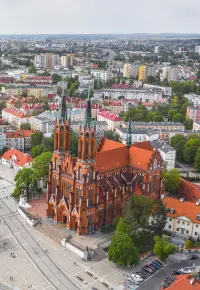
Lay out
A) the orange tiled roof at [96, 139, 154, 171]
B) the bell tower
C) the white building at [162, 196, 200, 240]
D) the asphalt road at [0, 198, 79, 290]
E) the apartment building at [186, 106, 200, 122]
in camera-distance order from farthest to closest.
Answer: the apartment building at [186, 106, 200, 122] < the orange tiled roof at [96, 139, 154, 171] < the bell tower < the white building at [162, 196, 200, 240] < the asphalt road at [0, 198, 79, 290]

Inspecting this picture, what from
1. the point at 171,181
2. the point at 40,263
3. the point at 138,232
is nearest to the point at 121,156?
the point at 171,181

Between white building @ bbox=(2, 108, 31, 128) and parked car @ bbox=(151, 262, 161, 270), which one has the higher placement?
white building @ bbox=(2, 108, 31, 128)

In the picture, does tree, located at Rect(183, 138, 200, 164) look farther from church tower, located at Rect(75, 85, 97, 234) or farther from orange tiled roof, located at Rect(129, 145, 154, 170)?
church tower, located at Rect(75, 85, 97, 234)

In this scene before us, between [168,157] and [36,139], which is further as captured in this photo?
[36,139]

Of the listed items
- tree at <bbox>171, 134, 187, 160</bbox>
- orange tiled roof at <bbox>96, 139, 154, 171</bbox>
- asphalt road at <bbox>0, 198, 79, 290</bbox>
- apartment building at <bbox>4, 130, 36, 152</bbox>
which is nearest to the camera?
asphalt road at <bbox>0, 198, 79, 290</bbox>

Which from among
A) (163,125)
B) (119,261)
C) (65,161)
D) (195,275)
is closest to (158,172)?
(65,161)

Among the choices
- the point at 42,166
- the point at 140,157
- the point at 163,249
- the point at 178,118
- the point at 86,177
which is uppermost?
the point at 140,157

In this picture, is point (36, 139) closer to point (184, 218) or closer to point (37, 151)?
point (37, 151)

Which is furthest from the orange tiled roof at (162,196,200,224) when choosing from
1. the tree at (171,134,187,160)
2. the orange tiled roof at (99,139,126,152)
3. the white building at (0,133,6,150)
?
the white building at (0,133,6,150)
